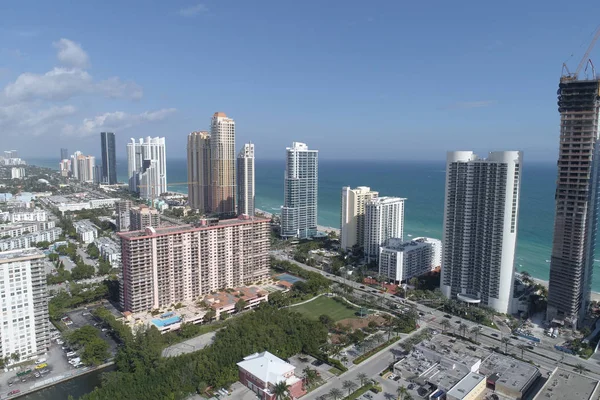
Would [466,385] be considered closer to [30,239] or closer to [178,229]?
[178,229]

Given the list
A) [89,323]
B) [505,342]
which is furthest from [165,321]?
[505,342]

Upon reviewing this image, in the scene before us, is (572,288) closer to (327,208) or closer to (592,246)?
(592,246)

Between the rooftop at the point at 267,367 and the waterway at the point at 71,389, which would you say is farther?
the waterway at the point at 71,389

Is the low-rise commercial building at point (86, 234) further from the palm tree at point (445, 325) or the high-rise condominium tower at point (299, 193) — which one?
the palm tree at point (445, 325)

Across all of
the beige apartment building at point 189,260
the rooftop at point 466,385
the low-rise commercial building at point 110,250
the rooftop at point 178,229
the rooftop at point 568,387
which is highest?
the rooftop at point 178,229

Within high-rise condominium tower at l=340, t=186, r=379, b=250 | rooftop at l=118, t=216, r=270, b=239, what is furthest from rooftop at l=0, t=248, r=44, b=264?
high-rise condominium tower at l=340, t=186, r=379, b=250

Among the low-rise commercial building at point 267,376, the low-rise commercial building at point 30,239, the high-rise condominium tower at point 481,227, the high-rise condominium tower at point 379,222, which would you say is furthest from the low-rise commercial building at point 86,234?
the high-rise condominium tower at point 481,227

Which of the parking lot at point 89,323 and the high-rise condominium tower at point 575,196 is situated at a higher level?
the high-rise condominium tower at point 575,196
